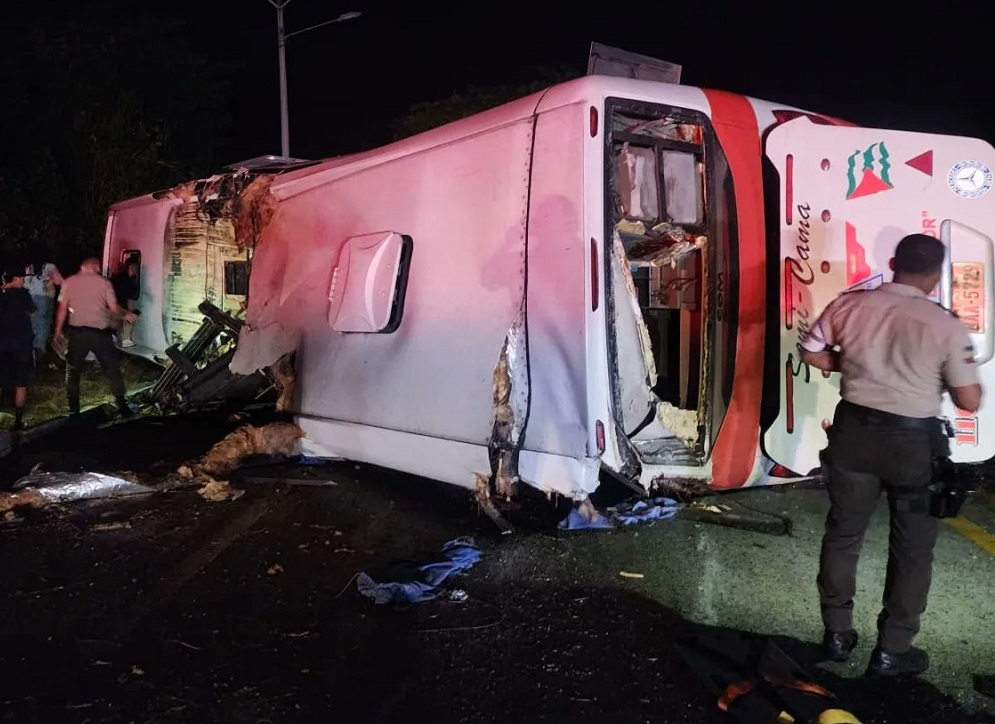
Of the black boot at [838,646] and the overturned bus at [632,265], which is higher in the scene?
the overturned bus at [632,265]

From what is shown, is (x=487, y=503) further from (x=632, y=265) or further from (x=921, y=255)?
(x=921, y=255)

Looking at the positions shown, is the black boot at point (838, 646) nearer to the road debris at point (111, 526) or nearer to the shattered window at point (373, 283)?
the shattered window at point (373, 283)

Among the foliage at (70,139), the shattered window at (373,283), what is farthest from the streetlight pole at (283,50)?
the shattered window at (373,283)

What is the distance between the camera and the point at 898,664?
3016mm

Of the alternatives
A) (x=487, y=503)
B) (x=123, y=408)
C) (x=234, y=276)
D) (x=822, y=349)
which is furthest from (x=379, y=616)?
(x=123, y=408)

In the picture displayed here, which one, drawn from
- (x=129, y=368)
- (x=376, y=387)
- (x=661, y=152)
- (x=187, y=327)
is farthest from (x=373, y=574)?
(x=129, y=368)

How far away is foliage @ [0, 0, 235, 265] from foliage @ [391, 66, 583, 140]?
5.75m

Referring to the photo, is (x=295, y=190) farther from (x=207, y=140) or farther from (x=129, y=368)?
(x=207, y=140)

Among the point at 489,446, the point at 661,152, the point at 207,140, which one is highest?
the point at 207,140

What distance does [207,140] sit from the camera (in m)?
20.8

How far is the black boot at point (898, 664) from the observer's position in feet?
9.90

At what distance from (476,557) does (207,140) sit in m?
19.5

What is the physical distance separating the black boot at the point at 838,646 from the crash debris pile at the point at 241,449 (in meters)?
3.62

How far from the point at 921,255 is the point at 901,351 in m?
0.38
